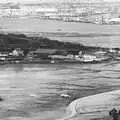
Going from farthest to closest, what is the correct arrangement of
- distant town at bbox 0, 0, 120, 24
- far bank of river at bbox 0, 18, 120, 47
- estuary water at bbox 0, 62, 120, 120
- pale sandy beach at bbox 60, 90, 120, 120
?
distant town at bbox 0, 0, 120, 24 < far bank of river at bbox 0, 18, 120, 47 < estuary water at bbox 0, 62, 120, 120 < pale sandy beach at bbox 60, 90, 120, 120

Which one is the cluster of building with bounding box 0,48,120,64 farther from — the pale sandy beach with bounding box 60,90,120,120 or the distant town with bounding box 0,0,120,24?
the pale sandy beach with bounding box 60,90,120,120

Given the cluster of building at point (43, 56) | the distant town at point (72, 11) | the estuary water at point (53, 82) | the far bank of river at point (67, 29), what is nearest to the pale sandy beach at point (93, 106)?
the estuary water at point (53, 82)

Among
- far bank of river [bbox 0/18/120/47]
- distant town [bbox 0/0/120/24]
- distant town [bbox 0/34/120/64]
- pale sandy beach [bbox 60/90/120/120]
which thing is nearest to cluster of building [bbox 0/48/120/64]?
distant town [bbox 0/34/120/64]

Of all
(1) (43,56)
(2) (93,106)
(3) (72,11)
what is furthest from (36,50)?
(2) (93,106)

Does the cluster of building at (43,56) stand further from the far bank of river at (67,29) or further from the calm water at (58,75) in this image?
the far bank of river at (67,29)

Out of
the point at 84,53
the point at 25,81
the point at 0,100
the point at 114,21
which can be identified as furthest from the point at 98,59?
the point at 0,100

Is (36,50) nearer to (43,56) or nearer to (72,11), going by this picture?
(43,56)

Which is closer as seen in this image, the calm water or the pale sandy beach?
the pale sandy beach

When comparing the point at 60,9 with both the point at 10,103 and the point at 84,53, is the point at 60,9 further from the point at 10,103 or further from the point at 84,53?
the point at 10,103
